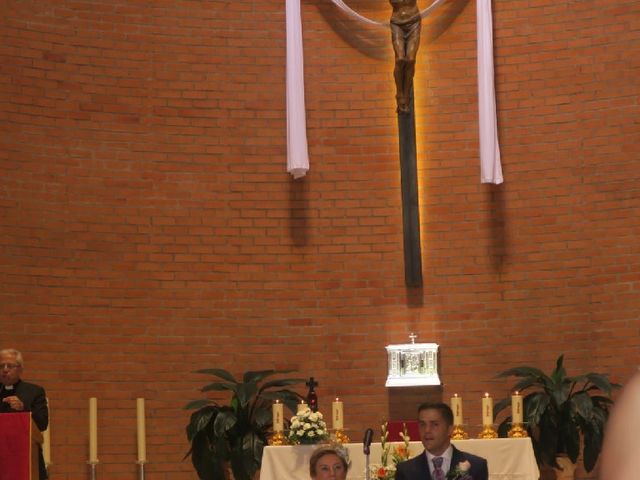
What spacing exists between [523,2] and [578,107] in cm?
115

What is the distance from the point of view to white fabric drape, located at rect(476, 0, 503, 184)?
30.0 ft

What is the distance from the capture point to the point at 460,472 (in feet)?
16.6

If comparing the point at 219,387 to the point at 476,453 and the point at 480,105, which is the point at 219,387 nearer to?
the point at 476,453

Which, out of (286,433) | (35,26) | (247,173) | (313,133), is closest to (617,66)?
(313,133)

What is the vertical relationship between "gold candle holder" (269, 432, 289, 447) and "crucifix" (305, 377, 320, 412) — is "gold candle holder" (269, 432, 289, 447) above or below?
below

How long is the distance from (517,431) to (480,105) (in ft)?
10.1

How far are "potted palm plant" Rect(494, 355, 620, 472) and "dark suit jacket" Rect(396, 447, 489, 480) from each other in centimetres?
266

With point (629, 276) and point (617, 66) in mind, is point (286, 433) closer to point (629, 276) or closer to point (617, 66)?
point (629, 276)

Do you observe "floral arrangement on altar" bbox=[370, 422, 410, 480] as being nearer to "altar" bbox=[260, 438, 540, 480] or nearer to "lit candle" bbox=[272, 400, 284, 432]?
"altar" bbox=[260, 438, 540, 480]

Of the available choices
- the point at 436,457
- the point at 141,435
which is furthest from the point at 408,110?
the point at 436,457

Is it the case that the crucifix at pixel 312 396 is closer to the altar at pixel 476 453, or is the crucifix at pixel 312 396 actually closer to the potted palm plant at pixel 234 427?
the potted palm plant at pixel 234 427

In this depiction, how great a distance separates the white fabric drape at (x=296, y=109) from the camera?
30.4 ft

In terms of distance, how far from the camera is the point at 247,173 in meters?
9.54

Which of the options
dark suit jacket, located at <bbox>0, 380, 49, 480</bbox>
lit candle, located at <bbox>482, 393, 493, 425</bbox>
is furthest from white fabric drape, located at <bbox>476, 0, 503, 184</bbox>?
dark suit jacket, located at <bbox>0, 380, 49, 480</bbox>
